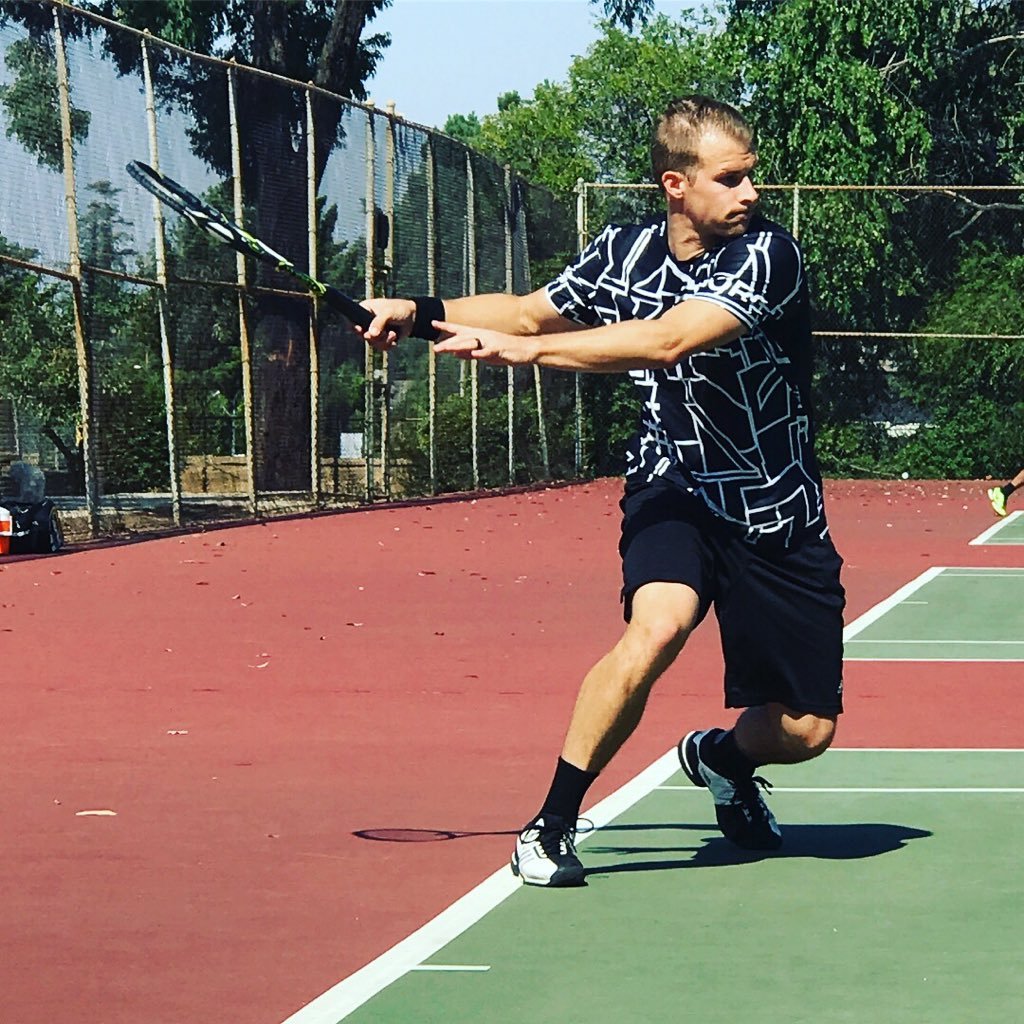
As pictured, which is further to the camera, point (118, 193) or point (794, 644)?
point (118, 193)

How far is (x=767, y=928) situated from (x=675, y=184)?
1.81 metres

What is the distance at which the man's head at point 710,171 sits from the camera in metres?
5.88

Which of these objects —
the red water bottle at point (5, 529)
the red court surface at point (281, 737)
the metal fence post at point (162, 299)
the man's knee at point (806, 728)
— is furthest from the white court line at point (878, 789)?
the metal fence post at point (162, 299)

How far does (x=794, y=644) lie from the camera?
236 inches

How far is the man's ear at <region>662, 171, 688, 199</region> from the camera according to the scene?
5895 millimetres

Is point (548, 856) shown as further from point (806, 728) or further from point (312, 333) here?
point (312, 333)

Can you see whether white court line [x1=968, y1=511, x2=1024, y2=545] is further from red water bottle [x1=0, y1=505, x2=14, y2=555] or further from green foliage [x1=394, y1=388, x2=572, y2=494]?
red water bottle [x1=0, y1=505, x2=14, y2=555]

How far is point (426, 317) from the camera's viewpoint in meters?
6.05

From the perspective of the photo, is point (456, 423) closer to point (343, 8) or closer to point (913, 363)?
point (913, 363)

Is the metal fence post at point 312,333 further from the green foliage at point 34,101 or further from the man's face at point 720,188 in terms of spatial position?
the man's face at point 720,188

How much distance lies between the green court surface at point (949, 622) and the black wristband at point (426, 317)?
510 centimetres

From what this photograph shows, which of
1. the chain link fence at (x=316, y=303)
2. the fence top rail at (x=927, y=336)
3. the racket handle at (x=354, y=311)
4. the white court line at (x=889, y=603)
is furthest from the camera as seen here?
the fence top rail at (x=927, y=336)

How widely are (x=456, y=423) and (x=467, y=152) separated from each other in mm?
3191

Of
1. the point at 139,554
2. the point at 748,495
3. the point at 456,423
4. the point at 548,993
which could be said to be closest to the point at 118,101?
the point at 139,554
